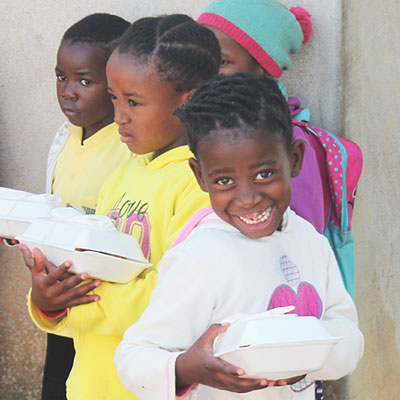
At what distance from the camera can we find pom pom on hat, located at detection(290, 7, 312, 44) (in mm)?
2807

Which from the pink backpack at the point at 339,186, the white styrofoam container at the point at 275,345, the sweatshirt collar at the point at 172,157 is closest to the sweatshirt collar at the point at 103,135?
the sweatshirt collar at the point at 172,157

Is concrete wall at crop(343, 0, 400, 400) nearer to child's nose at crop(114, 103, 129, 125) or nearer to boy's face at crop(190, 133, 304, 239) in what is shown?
child's nose at crop(114, 103, 129, 125)

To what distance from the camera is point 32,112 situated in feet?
11.2

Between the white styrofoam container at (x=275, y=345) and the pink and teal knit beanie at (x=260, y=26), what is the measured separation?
1415 mm

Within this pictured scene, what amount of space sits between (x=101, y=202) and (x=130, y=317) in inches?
20.0

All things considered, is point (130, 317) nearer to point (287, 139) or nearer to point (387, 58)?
point (287, 139)

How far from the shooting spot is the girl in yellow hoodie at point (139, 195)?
1.95 m

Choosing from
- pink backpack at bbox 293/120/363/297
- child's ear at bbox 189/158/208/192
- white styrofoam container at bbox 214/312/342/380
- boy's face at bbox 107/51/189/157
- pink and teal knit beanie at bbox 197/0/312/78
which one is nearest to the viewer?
white styrofoam container at bbox 214/312/342/380

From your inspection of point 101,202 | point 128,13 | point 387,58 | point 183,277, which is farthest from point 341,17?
point 183,277

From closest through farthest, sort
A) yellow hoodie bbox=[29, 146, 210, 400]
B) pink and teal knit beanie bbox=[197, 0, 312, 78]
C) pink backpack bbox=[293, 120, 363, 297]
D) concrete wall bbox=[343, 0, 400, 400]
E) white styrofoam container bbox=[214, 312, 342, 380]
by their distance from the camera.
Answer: white styrofoam container bbox=[214, 312, 342, 380]
yellow hoodie bbox=[29, 146, 210, 400]
pink backpack bbox=[293, 120, 363, 297]
pink and teal knit beanie bbox=[197, 0, 312, 78]
concrete wall bbox=[343, 0, 400, 400]

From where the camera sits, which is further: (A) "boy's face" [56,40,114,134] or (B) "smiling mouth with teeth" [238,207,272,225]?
(A) "boy's face" [56,40,114,134]

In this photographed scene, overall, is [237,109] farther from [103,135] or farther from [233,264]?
[103,135]

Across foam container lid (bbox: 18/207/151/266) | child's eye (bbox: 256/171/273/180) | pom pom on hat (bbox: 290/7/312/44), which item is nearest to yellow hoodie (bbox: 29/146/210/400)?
foam container lid (bbox: 18/207/151/266)

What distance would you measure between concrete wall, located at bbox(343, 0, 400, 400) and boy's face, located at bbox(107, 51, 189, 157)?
103 cm
